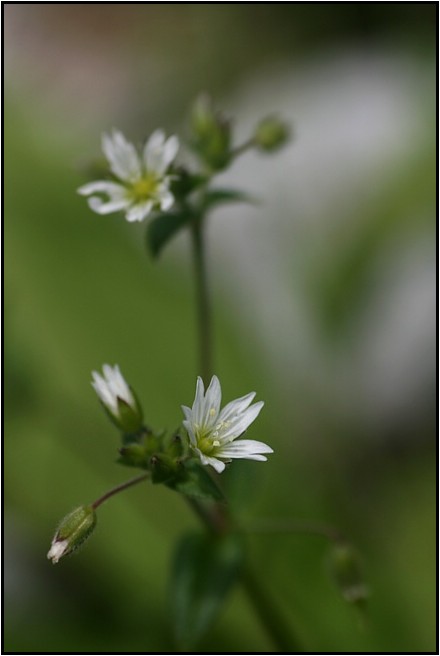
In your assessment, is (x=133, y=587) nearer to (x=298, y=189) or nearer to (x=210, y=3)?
(x=298, y=189)

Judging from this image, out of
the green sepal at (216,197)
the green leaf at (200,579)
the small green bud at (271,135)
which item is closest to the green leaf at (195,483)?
the green leaf at (200,579)

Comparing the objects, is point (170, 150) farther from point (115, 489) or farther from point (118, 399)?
point (115, 489)

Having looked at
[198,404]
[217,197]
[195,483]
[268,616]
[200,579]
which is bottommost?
[268,616]

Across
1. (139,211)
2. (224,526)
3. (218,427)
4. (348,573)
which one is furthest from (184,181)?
(348,573)

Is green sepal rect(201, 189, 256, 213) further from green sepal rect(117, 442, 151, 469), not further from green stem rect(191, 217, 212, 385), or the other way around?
green sepal rect(117, 442, 151, 469)

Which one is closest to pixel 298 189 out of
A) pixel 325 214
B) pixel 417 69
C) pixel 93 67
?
pixel 325 214

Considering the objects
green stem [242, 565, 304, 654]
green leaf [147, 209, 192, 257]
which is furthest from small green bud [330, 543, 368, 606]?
Answer: green leaf [147, 209, 192, 257]
